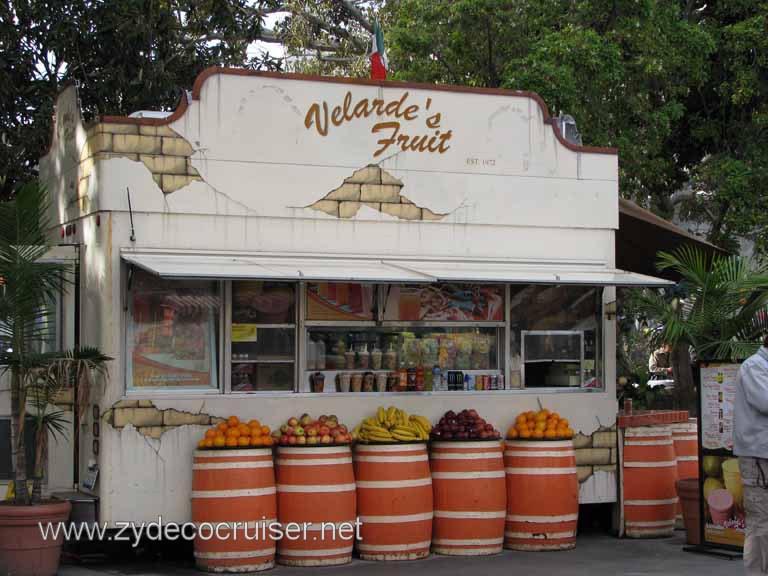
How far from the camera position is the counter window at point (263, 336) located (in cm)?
1016

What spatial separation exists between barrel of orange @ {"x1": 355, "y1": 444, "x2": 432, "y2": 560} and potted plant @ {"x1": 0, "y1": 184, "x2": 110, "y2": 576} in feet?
7.86

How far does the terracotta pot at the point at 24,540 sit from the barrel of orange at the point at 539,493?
12.9 ft

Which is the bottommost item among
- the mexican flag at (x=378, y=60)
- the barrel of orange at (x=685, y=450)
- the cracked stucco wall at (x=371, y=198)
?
the barrel of orange at (x=685, y=450)

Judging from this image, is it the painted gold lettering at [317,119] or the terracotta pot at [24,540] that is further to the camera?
the painted gold lettering at [317,119]

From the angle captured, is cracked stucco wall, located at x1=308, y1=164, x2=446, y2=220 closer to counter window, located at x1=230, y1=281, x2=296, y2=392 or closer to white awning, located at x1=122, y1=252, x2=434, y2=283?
white awning, located at x1=122, y1=252, x2=434, y2=283

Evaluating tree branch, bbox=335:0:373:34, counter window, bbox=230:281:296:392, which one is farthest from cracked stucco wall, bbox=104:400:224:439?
tree branch, bbox=335:0:373:34

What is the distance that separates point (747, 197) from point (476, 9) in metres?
5.61

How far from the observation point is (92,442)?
385 inches

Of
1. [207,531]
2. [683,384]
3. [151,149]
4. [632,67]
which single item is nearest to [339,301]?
A: [151,149]

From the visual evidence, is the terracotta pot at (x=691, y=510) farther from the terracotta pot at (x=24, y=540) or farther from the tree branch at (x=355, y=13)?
the tree branch at (x=355, y=13)

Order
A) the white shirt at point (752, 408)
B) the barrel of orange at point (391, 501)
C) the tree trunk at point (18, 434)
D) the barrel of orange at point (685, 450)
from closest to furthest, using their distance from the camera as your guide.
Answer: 1. the white shirt at point (752, 408)
2. the tree trunk at point (18, 434)
3. the barrel of orange at point (391, 501)
4. the barrel of orange at point (685, 450)

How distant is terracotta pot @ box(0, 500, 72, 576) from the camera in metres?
8.86

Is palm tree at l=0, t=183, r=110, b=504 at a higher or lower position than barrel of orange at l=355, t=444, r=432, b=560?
higher

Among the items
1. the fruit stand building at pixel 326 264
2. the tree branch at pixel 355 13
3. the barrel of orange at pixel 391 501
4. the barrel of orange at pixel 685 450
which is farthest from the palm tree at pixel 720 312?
the tree branch at pixel 355 13
